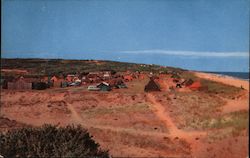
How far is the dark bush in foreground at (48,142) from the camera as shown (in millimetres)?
8094

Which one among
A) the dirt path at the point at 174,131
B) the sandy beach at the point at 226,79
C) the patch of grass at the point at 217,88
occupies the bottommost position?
the dirt path at the point at 174,131

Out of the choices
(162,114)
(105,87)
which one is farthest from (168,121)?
(105,87)

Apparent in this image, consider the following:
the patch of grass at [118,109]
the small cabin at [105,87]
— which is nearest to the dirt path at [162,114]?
the patch of grass at [118,109]

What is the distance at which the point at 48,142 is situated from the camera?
326 inches

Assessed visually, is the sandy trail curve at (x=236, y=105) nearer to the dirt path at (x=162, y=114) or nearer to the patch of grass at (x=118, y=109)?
the dirt path at (x=162, y=114)

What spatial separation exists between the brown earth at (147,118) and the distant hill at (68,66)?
0.22 meters

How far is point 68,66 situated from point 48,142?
1166mm

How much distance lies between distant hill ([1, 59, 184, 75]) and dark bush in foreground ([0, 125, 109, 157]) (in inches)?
33.8

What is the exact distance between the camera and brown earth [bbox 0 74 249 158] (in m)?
7.88

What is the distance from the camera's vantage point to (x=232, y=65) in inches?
315

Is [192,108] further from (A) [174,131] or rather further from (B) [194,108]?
(A) [174,131]

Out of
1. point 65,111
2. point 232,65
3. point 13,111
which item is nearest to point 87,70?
point 65,111

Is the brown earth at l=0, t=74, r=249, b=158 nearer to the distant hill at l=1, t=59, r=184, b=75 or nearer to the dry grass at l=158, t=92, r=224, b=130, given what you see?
the dry grass at l=158, t=92, r=224, b=130

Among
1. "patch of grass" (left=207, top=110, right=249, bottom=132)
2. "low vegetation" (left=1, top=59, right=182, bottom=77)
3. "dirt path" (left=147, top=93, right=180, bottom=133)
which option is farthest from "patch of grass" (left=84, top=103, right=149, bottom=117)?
"patch of grass" (left=207, top=110, right=249, bottom=132)
